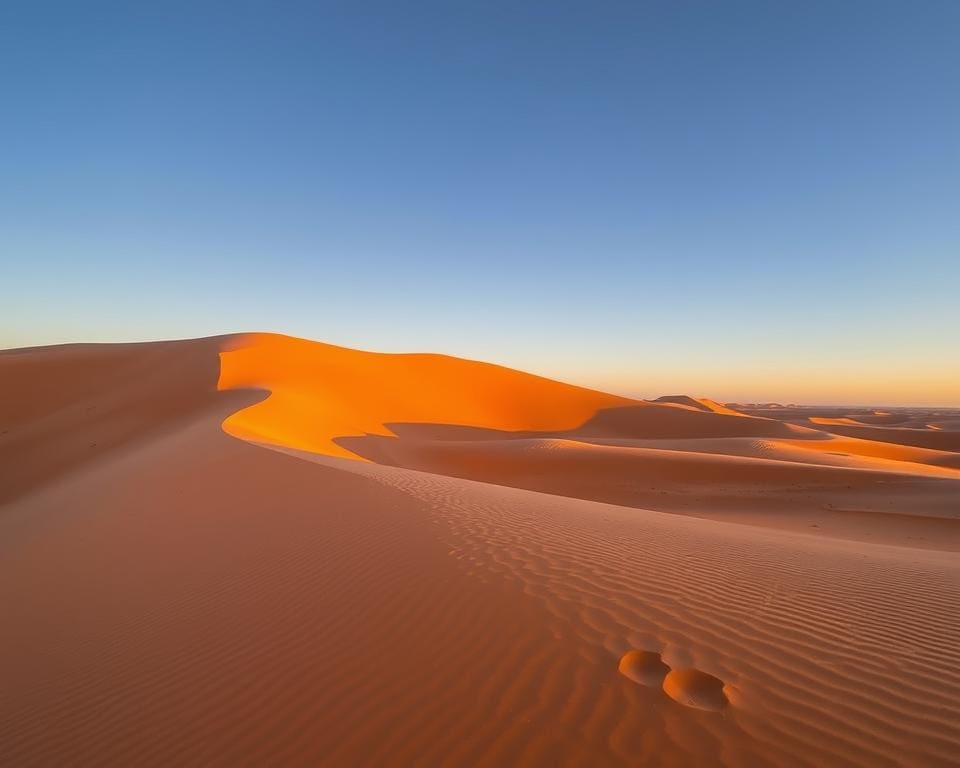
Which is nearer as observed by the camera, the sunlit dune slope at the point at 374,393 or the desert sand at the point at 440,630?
the desert sand at the point at 440,630

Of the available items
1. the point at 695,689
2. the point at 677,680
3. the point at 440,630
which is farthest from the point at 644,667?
the point at 440,630

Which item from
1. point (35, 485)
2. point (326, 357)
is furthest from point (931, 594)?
point (326, 357)

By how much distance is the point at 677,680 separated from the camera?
3.05 metres

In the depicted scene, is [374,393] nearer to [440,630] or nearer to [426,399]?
[426,399]

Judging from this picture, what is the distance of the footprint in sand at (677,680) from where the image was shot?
2861 millimetres

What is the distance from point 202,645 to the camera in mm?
3984

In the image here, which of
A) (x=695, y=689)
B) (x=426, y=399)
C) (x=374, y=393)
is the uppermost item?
(x=374, y=393)

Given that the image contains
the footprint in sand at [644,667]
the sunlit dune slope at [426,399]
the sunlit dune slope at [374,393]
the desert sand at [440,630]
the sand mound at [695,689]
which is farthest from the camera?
the sunlit dune slope at [426,399]

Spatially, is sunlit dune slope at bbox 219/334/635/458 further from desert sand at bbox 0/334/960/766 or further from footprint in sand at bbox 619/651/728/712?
footprint in sand at bbox 619/651/728/712

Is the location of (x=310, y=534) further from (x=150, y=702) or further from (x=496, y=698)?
(x=496, y=698)

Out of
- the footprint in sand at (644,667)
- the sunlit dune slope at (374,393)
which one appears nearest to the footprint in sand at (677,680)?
the footprint in sand at (644,667)

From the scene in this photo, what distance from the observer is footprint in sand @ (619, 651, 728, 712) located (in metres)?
2.86

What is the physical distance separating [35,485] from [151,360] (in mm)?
21793

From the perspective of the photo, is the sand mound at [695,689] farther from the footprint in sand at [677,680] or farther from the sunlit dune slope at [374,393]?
the sunlit dune slope at [374,393]
